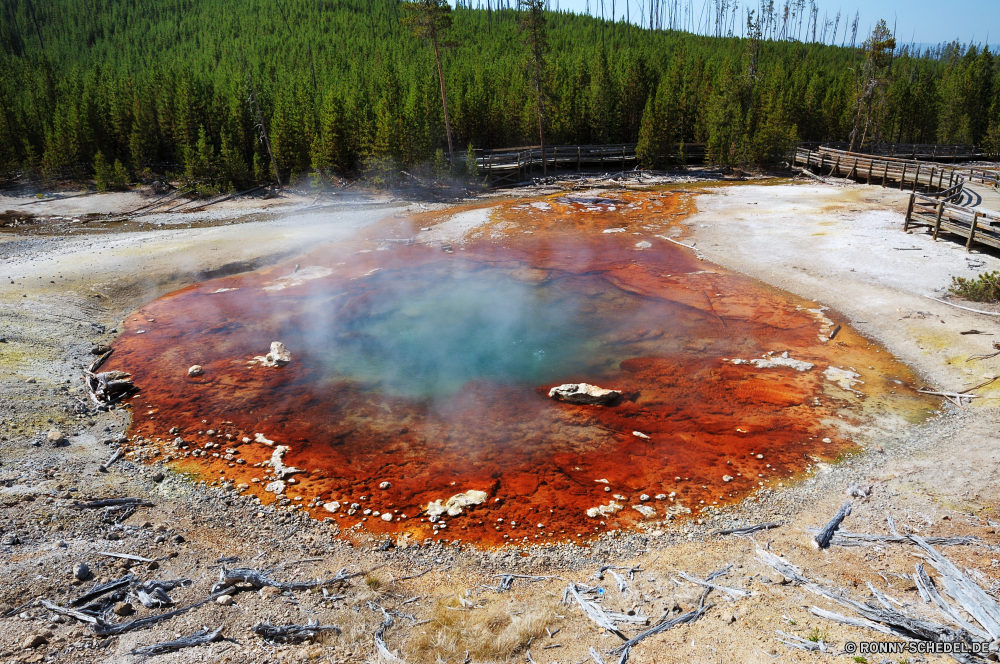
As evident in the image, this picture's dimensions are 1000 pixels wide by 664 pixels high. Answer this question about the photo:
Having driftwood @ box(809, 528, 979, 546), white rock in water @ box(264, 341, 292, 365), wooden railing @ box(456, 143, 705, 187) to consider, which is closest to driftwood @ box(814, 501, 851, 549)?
driftwood @ box(809, 528, 979, 546)

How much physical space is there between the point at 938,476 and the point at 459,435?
792 cm

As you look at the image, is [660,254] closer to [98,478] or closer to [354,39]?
[98,478]

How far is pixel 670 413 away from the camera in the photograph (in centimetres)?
1098

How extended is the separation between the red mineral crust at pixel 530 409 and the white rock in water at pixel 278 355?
238 millimetres

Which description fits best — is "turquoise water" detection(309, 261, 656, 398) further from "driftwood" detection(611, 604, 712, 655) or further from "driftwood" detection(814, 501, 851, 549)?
"driftwood" detection(611, 604, 712, 655)

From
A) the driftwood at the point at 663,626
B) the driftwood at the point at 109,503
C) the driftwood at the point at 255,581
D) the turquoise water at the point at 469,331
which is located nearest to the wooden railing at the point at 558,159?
the turquoise water at the point at 469,331

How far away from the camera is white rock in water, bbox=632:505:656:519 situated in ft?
27.2

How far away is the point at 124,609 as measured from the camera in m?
5.74

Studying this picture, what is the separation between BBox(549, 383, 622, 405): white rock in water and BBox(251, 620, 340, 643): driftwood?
6756 millimetres

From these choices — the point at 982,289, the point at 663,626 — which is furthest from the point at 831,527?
the point at 982,289

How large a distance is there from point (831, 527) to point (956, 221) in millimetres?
18274

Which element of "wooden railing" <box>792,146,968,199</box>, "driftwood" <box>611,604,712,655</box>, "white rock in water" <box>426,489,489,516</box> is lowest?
"white rock in water" <box>426,489,489,516</box>

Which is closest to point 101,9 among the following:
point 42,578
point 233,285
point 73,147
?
point 73,147

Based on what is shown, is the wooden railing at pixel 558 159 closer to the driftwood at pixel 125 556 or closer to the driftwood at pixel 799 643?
the driftwood at pixel 125 556
